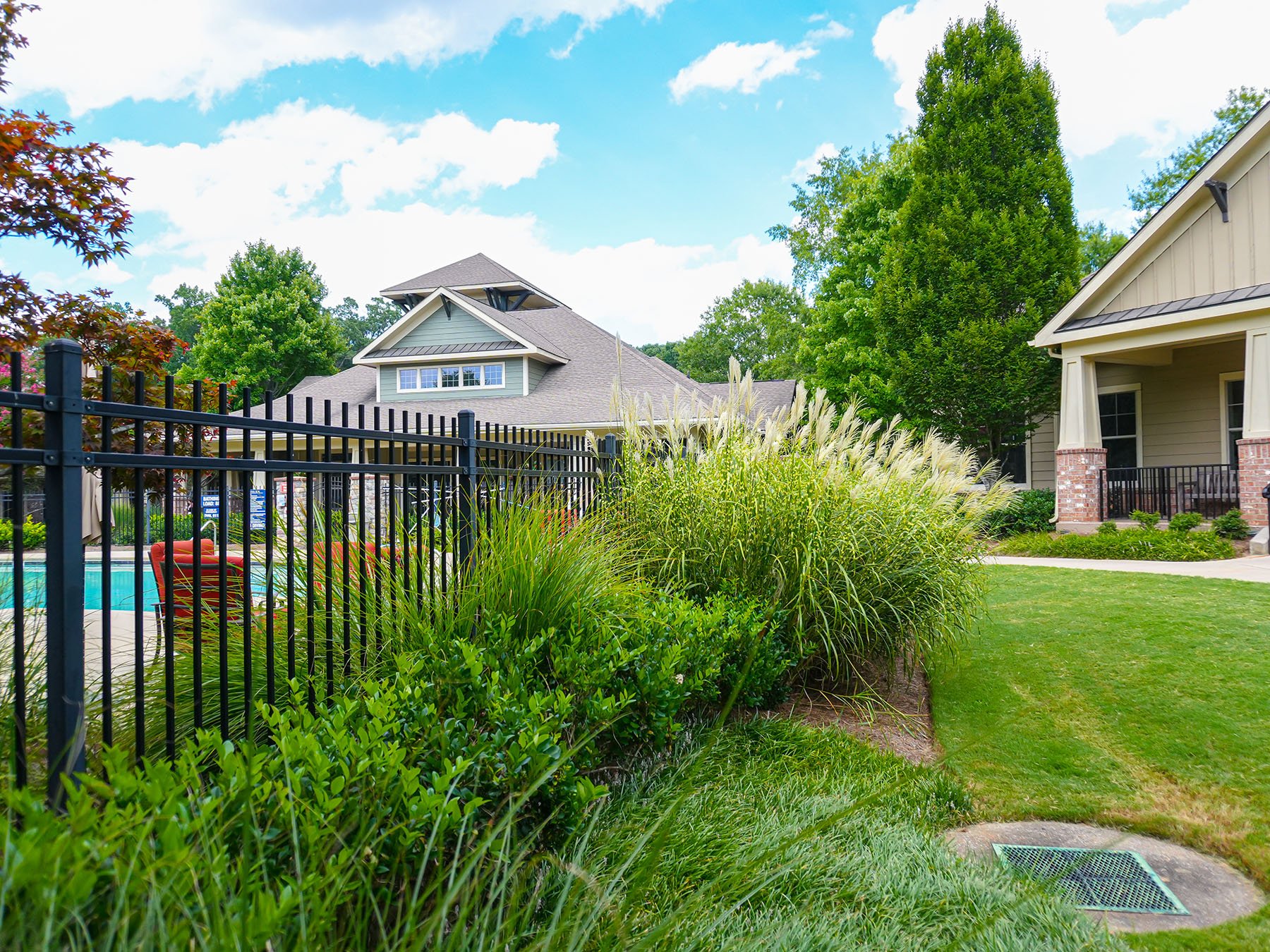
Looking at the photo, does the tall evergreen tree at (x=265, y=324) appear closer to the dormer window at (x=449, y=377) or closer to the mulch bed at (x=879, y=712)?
the dormer window at (x=449, y=377)

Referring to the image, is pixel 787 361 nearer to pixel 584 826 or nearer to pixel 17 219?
pixel 17 219

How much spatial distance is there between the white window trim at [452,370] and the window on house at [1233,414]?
49.8 ft

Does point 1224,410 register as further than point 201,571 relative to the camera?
Yes

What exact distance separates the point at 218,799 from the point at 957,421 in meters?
16.1

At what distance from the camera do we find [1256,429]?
11.4 m

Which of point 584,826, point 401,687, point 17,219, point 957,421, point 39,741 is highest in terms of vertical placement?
point 17,219

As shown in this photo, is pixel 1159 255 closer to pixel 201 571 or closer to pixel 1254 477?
pixel 1254 477

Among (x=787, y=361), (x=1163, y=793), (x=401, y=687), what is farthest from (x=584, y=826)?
(x=787, y=361)

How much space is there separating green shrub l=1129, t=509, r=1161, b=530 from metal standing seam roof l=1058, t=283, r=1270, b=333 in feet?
10.3

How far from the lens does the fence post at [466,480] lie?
3.86 m

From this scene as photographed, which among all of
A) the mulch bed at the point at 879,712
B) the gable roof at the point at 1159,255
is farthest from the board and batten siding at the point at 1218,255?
the mulch bed at the point at 879,712

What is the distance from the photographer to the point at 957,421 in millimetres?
15805

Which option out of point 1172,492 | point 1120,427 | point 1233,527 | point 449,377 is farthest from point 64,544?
point 449,377

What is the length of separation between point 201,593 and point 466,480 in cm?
153
